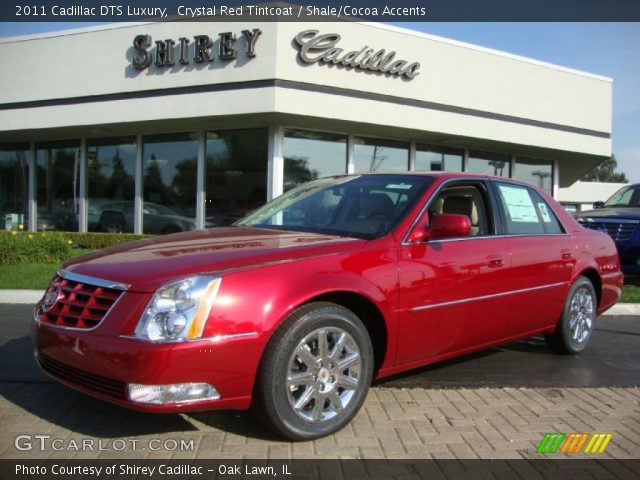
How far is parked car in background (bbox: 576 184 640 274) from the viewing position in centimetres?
941

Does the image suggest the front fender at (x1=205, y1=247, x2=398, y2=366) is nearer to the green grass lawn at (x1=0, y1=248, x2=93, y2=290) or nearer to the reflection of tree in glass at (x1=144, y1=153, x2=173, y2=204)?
the green grass lawn at (x1=0, y1=248, x2=93, y2=290)

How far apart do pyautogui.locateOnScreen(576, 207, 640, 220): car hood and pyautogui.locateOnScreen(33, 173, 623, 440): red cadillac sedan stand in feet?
19.6

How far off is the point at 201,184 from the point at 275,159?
234 cm

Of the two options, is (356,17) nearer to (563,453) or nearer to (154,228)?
(154,228)

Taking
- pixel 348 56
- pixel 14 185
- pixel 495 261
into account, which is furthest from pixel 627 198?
pixel 14 185

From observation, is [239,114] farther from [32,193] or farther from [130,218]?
[32,193]

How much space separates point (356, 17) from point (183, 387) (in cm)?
1284

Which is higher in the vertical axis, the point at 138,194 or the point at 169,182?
the point at 169,182

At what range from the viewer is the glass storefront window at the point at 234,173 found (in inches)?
580

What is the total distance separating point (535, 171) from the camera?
1967cm

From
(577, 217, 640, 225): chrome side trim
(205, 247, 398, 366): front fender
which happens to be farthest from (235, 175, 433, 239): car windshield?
(577, 217, 640, 225): chrome side trim

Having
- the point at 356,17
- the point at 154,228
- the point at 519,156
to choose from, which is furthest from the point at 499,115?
the point at 154,228

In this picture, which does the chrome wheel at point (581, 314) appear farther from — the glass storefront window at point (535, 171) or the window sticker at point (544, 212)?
the glass storefront window at point (535, 171)

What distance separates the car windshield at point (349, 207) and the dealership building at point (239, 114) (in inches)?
338
